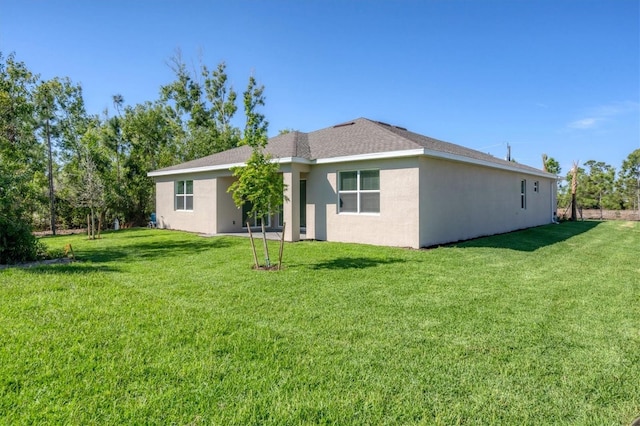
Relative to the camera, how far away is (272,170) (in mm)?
8078

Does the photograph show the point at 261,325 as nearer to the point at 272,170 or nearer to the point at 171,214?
the point at 272,170

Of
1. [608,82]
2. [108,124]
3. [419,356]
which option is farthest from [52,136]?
[608,82]

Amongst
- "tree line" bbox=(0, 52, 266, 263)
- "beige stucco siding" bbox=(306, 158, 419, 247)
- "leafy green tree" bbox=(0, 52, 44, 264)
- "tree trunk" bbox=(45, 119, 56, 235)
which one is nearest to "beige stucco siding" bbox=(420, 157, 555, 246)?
"beige stucco siding" bbox=(306, 158, 419, 247)

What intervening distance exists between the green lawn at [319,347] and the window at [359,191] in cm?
448

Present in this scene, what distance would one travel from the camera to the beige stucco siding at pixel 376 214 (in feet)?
35.8

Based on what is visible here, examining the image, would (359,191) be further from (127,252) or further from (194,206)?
(194,206)

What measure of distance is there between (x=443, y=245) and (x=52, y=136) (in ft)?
73.4

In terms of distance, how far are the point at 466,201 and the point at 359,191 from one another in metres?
4.10

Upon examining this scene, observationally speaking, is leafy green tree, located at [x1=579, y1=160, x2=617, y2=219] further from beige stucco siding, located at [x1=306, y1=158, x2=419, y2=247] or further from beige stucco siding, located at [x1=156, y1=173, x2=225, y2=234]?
beige stucco siding, located at [x1=156, y1=173, x2=225, y2=234]

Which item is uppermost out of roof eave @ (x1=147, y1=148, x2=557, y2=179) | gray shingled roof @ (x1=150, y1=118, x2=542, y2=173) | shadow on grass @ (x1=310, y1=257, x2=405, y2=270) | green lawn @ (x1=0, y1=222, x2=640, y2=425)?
gray shingled roof @ (x1=150, y1=118, x2=542, y2=173)

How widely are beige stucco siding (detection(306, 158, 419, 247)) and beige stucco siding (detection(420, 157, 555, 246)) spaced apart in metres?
0.37

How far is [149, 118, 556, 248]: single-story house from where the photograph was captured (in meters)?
11.1

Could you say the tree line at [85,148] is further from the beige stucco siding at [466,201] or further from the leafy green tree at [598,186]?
the leafy green tree at [598,186]

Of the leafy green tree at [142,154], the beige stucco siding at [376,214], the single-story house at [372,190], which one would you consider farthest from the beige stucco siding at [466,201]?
the leafy green tree at [142,154]
